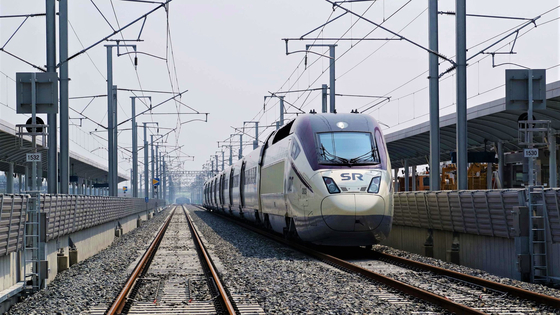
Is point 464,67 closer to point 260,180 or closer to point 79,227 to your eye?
point 260,180

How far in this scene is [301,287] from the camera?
11070 millimetres

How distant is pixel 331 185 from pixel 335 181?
0.13 metres

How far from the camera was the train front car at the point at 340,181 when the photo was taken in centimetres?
1507

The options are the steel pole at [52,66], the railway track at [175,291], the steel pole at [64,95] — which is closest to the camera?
the railway track at [175,291]

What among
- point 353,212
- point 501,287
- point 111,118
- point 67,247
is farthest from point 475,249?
point 111,118

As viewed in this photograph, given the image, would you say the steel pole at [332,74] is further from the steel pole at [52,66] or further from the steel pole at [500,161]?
the steel pole at [52,66]

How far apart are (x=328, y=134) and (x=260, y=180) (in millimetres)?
7776

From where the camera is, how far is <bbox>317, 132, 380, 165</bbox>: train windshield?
52.3ft

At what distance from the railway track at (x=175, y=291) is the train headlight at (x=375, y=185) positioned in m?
3.85

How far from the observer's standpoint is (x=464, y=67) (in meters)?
17.8

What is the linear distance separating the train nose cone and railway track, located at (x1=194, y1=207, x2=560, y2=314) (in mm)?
801

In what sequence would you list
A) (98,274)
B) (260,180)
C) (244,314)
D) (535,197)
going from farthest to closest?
(260,180)
(98,274)
(535,197)
(244,314)

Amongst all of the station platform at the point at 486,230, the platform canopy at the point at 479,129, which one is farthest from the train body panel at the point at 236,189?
the station platform at the point at 486,230

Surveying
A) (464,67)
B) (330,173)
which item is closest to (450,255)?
(330,173)
